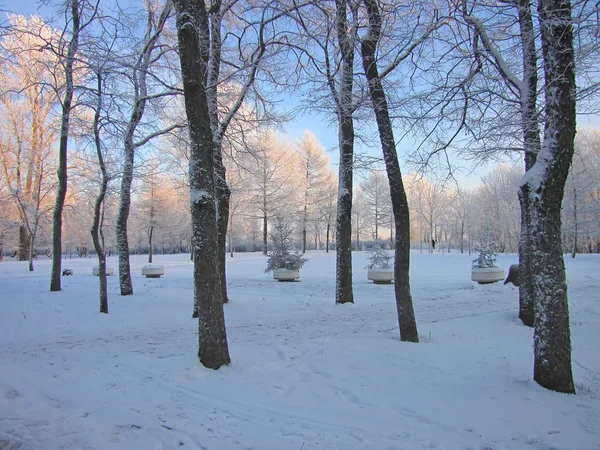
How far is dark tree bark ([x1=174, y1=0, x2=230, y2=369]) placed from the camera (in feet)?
14.6

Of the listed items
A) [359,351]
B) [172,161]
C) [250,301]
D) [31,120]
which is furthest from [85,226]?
[359,351]

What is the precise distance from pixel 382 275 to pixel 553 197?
11189mm

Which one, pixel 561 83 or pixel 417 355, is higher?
pixel 561 83

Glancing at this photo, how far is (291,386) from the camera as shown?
404 cm

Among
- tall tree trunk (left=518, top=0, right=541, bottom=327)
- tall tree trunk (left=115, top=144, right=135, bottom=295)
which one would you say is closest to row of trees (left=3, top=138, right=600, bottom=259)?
tall tree trunk (left=115, top=144, right=135, bottom=295)

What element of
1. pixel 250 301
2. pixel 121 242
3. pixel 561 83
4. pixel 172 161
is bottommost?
pixel 250 301

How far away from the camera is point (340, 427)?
3.08m

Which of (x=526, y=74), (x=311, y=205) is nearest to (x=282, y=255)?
(x=526, y=74)

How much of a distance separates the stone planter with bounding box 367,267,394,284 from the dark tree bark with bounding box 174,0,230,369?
1094 cm

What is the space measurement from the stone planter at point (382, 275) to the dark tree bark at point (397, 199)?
28.7 feet

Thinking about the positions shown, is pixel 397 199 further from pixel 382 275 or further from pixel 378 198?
pixel 378 198

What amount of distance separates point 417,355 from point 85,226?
4753 centimetres

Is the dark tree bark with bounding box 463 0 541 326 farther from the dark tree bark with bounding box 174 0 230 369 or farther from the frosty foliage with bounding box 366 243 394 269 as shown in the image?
the frosty foliage with bounding box 366 243 394 269

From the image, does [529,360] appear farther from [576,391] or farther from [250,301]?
[250,301]
